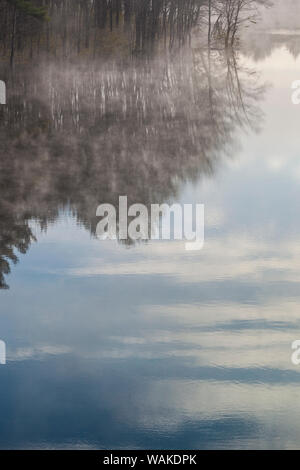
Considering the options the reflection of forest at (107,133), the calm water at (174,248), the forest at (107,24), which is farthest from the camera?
the forest at (107,24)

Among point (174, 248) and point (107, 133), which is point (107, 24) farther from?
point (174, 248)

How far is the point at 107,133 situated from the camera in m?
18.4

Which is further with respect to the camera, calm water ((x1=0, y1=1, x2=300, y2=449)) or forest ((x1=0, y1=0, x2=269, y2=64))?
forest ((x1=0, y1=0, x2=269, y2=64))

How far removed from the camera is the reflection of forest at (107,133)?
13695mm

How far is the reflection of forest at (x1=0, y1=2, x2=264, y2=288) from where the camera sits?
44.9ft

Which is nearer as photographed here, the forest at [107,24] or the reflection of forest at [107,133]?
the reflection of forest at [107,133]

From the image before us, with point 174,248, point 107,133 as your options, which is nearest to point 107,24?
point 107,133

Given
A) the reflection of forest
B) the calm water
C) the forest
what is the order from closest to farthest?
1. the calm water
2. the reflection of forest
3. the forest

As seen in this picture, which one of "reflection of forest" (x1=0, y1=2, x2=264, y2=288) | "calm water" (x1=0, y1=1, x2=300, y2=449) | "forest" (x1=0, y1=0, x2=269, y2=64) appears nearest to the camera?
"calm water" (x1=0, y1=1, x2=300, y2=449)

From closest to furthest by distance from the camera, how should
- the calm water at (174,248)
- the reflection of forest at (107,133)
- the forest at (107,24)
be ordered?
the calm water at (174,248) → the reflection of forest at (107,133) → the forest at (107,24)

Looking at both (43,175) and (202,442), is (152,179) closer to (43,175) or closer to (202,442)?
(43,175)

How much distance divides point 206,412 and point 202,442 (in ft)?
1.37

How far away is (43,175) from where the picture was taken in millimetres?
15016

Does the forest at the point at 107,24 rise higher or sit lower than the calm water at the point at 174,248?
higher
